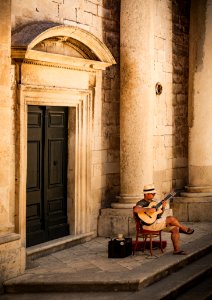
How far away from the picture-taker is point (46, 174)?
A: 9172mm

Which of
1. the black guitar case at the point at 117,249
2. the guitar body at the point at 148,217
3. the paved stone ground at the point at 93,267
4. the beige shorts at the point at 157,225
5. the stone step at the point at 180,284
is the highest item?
the guitar body at the point at 148,217

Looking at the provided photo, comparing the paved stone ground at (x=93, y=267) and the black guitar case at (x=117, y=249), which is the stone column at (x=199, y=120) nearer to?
the paved stone ground at (x=93, y=267)

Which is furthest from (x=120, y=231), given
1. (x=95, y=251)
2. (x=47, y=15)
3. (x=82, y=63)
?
(x=47, y=15)

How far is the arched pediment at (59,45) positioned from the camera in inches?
309

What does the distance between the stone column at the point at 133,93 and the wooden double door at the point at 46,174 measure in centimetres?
122

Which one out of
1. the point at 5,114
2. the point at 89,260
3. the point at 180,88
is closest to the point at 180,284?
the point at 89,260

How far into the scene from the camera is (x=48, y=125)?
9195mm

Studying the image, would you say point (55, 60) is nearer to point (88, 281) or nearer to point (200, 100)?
point (88, 281)

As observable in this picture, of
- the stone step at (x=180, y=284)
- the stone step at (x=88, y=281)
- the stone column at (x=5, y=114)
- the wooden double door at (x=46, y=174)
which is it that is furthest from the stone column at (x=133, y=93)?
the stone column at (x=5, y=114)

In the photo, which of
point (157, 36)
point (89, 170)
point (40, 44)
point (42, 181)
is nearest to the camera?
point (40, 44)

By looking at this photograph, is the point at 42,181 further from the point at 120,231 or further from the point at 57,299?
the point at 57,299

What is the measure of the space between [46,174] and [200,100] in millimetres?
4478

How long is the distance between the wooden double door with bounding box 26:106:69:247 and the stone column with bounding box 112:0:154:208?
48.1 inches

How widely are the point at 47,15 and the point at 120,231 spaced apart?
411cm
